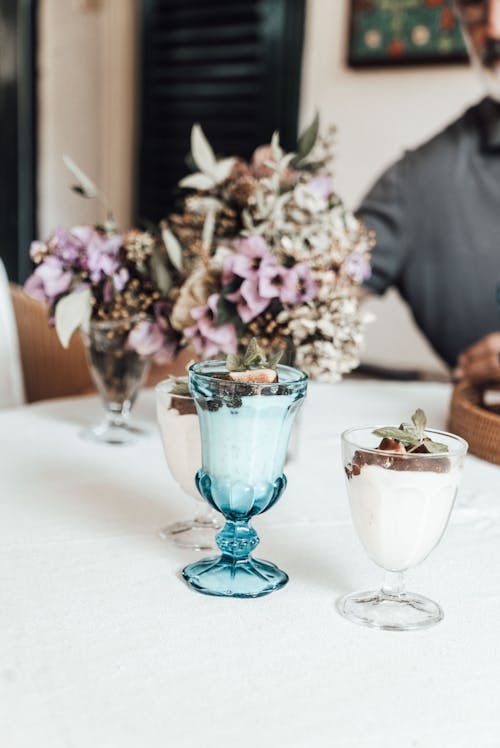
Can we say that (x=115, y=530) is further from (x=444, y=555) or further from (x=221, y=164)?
(x=221, y=164)

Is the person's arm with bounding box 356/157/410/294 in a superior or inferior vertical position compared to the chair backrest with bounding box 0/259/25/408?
superior

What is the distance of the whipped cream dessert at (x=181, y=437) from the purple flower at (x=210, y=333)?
8.9 inches

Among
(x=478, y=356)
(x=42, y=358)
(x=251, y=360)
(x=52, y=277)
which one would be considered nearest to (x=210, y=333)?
(x=52, y=277)

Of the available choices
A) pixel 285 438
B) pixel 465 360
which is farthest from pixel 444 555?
pixel 465 360

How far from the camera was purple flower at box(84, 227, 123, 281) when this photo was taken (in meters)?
1.22

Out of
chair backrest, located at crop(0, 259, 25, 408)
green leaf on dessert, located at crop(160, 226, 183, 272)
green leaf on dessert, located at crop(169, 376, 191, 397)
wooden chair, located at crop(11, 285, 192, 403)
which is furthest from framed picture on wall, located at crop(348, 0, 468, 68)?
green leaf on dessert, located at crop(169, 376, 191, 397)

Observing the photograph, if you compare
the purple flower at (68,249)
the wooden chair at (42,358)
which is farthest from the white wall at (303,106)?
the purple flower at (68,249)

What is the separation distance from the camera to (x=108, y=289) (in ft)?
4.07

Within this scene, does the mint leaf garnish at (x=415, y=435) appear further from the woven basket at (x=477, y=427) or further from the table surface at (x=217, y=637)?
the woven basket at (x=477, y=427)

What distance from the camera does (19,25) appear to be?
3.35m

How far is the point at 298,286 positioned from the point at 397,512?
0.44 metres

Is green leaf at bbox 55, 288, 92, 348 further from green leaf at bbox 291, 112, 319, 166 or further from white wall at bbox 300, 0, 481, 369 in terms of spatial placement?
white wall at bbox 300, 0, 481, 369

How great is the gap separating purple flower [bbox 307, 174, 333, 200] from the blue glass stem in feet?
1.85

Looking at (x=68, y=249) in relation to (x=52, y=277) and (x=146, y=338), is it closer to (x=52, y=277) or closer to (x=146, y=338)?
(x=52, y=277)
